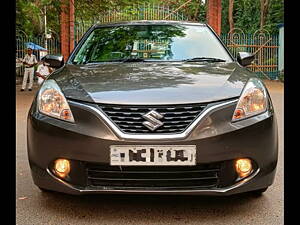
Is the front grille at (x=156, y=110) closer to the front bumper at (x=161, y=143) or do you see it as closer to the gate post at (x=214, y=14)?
the front bumper at (x=161, y=143)

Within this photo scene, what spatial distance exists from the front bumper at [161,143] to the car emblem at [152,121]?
0.30 ft

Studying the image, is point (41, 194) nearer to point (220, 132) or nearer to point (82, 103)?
point (82, 103)

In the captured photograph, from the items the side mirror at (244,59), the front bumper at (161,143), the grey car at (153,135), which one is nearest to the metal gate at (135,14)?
the side mirror at (244,59)

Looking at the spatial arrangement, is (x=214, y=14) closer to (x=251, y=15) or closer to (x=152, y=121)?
(x=152, y=121)

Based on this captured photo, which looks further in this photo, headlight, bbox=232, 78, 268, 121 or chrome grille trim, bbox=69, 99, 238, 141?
headlight, bbox=232, 78, 268, 121

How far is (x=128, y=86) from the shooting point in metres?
3.06

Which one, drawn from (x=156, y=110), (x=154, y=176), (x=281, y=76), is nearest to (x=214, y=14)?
(x=281, y=76)

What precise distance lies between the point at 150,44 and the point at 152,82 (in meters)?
1.23

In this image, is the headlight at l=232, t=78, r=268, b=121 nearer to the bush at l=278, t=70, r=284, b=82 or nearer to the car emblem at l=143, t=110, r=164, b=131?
the car emblem at l=143, t=110, r=164, b=131

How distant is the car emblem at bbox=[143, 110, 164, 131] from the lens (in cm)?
279

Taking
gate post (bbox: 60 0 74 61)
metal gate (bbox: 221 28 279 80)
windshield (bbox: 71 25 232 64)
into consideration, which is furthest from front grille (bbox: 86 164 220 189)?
metal gate (bbox: 221 28 279 80)

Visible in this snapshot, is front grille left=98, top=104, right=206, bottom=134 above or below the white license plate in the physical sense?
above

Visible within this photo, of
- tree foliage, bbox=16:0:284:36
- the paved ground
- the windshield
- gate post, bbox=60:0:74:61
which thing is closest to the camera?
the paved ground

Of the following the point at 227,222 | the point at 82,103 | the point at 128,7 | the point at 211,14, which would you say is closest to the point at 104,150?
the point at 82,103
